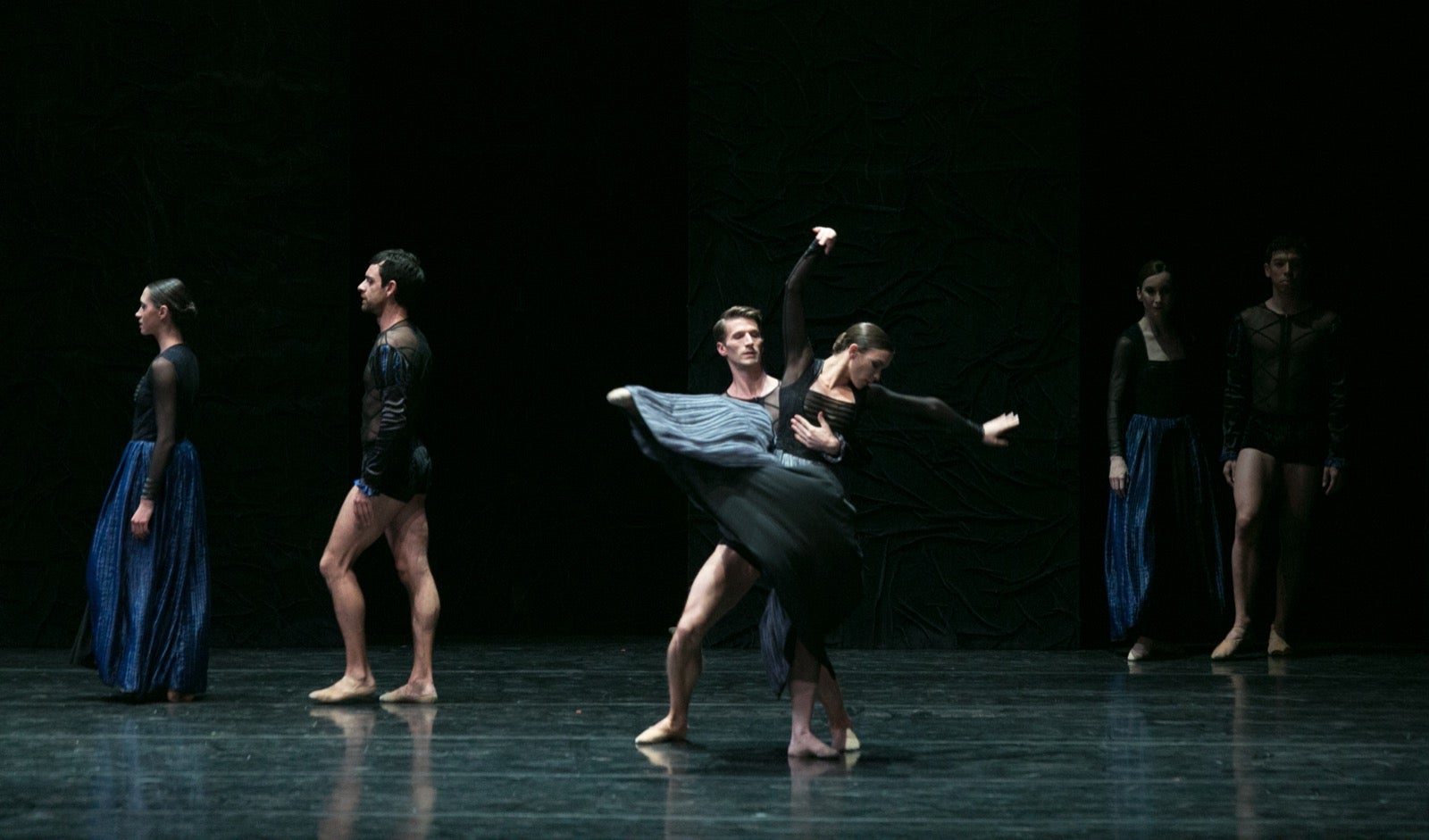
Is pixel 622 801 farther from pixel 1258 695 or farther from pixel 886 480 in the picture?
pixel 886 480

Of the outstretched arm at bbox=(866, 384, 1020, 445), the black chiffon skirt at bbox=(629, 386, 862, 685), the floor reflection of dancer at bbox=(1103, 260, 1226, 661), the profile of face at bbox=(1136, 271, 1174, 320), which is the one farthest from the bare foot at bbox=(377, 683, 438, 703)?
the profile of face at bbox=(1136, 271, 1174, 320)

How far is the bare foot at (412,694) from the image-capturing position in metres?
5.92

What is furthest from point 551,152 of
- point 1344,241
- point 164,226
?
point 1344,241

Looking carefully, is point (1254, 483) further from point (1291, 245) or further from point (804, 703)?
point (804, 703)

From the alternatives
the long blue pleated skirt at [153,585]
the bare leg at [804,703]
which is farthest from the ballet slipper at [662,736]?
the long blue pleated skirt at [153,585]

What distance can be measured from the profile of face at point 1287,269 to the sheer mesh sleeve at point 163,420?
14.9 feet

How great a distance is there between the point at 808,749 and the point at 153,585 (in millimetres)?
2628

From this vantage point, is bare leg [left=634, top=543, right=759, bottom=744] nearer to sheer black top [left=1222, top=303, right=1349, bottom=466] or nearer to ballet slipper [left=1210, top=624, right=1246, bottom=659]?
ballet slipper [left=1210, top=624, right=1246, bottom=659]

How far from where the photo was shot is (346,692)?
5906 mm

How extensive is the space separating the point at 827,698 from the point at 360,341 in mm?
4051

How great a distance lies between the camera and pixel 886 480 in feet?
25.2

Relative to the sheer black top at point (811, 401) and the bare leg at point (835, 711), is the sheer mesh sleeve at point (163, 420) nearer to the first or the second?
the sheer black top at point (811, 401)

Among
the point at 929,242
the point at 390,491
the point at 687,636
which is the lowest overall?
the point at 687,636

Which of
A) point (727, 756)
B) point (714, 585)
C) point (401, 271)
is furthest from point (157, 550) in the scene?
point (727, 756)
